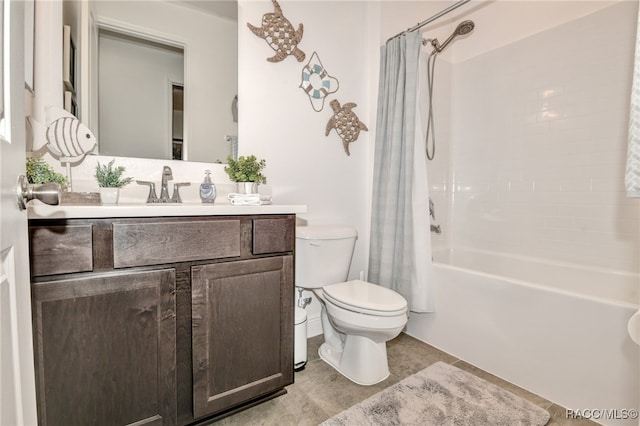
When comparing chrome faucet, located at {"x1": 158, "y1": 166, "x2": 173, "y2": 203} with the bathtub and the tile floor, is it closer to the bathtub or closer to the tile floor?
the tile floor

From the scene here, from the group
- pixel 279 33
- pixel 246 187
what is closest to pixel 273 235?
pixel 246 187

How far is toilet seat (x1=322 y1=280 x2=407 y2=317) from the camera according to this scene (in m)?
1.46

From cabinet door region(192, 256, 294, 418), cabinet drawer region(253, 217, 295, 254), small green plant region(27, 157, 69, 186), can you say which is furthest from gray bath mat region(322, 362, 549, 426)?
small green plant region(27, 157, 69, 186)

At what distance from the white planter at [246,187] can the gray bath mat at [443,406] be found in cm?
107

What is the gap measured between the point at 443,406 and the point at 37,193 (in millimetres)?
1634

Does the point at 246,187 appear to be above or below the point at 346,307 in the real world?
above

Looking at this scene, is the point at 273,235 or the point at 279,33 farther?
the point at 279,33

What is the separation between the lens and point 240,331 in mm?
1215

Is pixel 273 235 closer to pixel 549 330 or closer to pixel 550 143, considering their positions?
pixel 549 330

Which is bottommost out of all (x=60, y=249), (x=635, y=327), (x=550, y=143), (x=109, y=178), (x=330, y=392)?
(x=330, y=392)

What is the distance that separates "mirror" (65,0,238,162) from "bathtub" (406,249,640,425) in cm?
160

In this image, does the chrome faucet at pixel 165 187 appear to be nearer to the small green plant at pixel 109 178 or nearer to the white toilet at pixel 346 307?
the small green plant at pixel 109 178

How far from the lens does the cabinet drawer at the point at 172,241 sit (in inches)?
39.1

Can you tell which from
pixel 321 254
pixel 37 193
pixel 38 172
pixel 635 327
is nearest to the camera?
pixel 37 193
